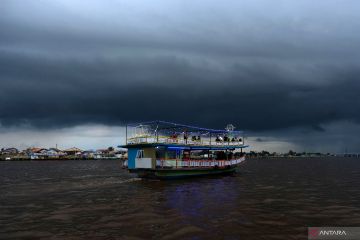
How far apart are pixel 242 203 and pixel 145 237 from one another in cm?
1220

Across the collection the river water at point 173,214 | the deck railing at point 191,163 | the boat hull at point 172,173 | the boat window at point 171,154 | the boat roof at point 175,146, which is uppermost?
the boat roof at point 175,146

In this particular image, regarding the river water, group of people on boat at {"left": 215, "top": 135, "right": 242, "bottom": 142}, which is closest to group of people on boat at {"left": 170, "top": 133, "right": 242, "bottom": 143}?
group of people on boat at {"left": 215, "top": 135, "right": 242, "bottom": 142}

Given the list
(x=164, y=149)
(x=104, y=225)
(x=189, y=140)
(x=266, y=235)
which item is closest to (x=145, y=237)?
(x=104, y=225)

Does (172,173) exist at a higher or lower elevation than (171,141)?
lower

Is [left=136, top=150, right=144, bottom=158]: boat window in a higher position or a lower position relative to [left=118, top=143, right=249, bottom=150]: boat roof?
lower

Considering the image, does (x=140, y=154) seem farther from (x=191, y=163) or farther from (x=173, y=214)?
(x=173, y=214)

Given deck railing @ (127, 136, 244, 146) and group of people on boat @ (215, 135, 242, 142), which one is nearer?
deck railing @ (127, 136, 244, 146)

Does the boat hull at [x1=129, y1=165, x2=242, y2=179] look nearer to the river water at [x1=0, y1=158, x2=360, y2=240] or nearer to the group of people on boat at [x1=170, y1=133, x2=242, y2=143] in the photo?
the group of people on boat at [x1=170, y1=133, x2=242, y2=143]

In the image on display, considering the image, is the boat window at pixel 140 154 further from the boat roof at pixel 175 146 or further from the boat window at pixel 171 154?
the boat window at pixel 171 154

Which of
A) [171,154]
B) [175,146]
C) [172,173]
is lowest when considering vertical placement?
[172,173]

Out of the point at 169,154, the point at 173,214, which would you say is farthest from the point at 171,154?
the point at 173,214

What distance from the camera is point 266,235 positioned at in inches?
730

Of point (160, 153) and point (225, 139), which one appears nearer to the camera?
point (160, 153)

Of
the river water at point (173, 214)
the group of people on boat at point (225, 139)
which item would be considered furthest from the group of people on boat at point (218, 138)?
the river water at point (173, 214)
